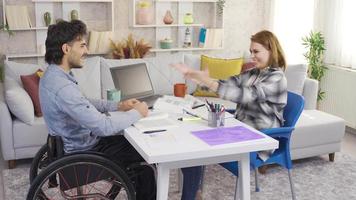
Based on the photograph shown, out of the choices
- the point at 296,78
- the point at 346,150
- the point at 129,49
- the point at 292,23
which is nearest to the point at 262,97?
the point at 296,78

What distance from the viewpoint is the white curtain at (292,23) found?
5305mm

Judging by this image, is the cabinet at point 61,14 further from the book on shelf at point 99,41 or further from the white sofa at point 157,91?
the white sofa at point 157,91

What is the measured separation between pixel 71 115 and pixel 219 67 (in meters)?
2.34

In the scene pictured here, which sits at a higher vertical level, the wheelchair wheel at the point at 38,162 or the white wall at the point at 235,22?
the white wall at the point at 235,22

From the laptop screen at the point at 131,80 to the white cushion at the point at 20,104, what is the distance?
89 centimetres

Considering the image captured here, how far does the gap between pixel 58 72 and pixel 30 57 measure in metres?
2.69

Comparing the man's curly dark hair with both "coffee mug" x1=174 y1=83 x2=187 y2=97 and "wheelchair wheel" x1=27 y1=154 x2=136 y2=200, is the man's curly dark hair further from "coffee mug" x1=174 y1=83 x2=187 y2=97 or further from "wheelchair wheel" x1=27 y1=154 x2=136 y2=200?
"coffee mug" x1=174 y1=83 x2=187 y2=97

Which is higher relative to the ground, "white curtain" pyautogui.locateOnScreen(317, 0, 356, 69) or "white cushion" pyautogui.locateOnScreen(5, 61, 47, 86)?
"white curtain" pyautogui.locateOnScreen(317, 0, 356, 69)

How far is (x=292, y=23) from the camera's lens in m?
5.41

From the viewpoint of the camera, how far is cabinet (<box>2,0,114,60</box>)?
4.66m

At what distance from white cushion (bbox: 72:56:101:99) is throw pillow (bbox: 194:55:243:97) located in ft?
3.22

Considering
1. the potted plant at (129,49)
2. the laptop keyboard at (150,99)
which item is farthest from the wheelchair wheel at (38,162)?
the potted plant at (129,49)

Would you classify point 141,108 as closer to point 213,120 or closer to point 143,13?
point 213,120

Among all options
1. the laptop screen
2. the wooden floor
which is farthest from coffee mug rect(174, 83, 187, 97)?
the wooden floor
